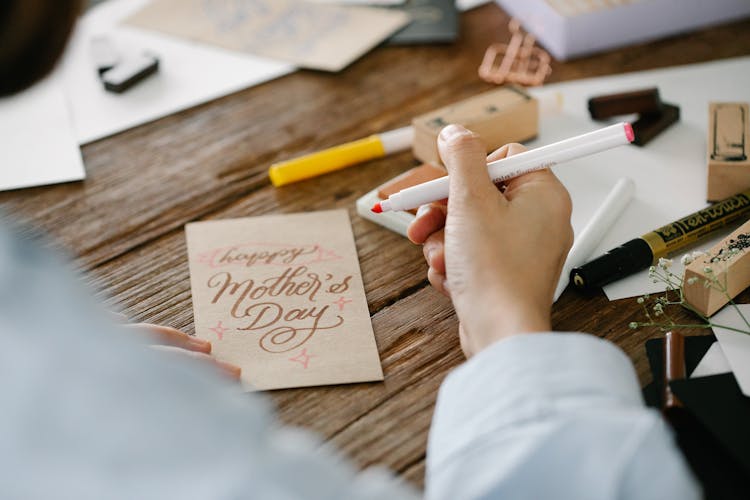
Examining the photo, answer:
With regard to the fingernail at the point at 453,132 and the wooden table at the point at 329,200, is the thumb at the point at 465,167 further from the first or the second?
the wooden table at the point at 329,200

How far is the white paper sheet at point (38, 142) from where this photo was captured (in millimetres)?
1045

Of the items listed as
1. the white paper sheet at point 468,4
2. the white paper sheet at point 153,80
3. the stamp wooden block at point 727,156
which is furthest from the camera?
the white paper sheet at point 468,4

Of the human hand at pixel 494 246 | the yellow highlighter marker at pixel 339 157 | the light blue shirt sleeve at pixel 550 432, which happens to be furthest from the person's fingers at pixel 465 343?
the yellow highlighter marker at pixel 339 157

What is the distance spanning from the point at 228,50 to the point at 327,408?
0.76m

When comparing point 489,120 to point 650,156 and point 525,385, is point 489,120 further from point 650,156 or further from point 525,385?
point 525,385

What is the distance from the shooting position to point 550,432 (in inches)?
20.3

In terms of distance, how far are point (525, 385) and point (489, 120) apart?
1.67 ft

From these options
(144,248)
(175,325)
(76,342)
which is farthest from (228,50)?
(76,342)

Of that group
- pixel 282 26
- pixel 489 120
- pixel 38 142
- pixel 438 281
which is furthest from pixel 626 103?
pixel 38 142

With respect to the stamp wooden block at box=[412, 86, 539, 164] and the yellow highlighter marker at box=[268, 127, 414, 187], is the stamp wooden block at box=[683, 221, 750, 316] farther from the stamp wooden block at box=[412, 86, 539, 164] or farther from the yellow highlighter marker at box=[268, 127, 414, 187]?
the yellow highlighter marker at box=[268, 127, 414, 187]

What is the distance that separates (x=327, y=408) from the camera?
2.34 feet

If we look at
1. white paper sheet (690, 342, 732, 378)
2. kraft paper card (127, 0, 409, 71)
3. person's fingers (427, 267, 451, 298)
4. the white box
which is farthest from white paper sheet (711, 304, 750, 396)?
kraft paper card (127, 0, 409, 71)

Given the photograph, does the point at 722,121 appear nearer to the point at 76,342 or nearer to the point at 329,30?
the point at 329,30

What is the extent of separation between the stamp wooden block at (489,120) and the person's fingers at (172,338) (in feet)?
1.24
